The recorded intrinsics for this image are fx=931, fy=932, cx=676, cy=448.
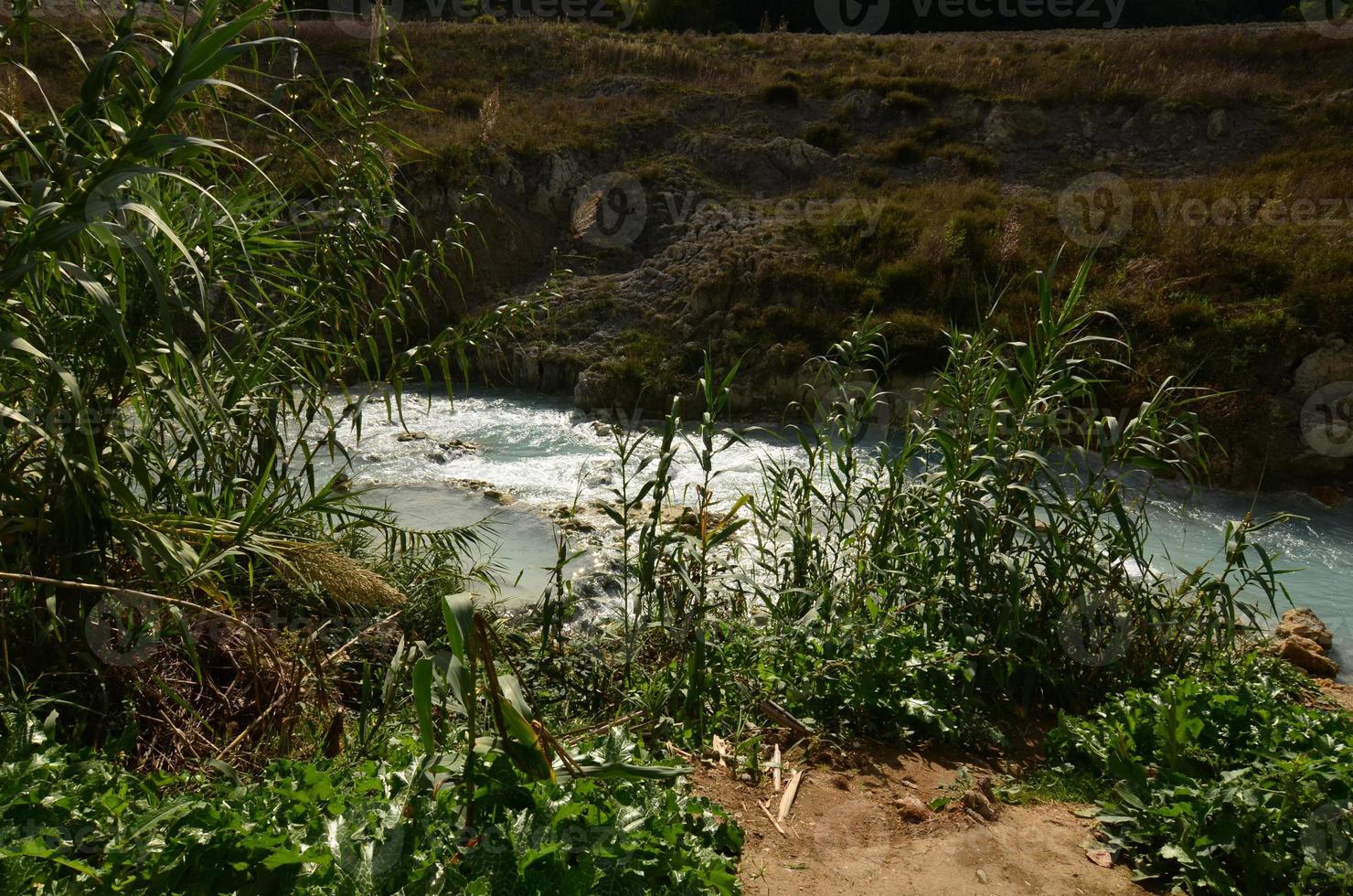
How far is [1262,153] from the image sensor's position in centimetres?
1491

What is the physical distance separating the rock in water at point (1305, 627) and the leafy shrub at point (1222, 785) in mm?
2526

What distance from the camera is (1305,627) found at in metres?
5.07

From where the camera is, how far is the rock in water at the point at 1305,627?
4.98 m

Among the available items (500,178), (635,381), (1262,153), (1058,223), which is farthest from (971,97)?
(635,381)

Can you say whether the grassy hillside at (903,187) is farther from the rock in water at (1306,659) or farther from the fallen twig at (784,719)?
the fallen twig at (784,719)

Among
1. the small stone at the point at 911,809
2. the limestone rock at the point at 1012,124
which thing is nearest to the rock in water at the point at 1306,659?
the small stone at the point at 911,809

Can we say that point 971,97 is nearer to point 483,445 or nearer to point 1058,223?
point 1058,223

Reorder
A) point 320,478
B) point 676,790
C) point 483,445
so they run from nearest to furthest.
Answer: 1. point 676,790
2. point 320,478
3. point 483,445

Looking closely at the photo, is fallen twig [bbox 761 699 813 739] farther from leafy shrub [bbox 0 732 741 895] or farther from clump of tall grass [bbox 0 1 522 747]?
clump of tall grass [bbox 0 1 522 747]

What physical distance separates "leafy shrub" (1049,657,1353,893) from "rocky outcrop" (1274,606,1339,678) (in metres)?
2.13

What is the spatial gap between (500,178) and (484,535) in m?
9.38

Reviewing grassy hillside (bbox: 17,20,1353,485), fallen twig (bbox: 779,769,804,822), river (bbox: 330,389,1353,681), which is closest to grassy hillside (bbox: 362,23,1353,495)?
grassy hillside (bbox: 17,20,1353,485)

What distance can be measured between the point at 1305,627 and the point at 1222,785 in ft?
11.8

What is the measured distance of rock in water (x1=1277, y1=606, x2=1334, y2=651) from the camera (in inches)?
196
